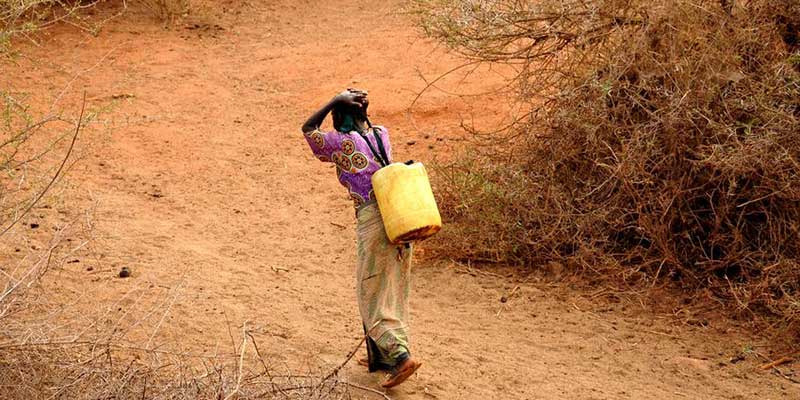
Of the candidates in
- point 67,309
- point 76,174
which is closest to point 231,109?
point 76,174

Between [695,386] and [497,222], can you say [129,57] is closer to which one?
[497,222]

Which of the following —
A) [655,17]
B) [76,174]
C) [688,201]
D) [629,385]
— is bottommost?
[76,174]

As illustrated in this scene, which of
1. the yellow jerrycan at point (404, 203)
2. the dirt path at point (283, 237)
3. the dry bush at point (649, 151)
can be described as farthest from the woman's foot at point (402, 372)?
the dry bush at point (649, 151)

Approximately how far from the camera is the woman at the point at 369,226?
489 centimetres

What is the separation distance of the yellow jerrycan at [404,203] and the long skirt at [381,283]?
126 millimetres

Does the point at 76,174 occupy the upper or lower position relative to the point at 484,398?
lower

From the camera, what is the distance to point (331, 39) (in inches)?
460

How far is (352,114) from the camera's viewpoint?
4.93 m

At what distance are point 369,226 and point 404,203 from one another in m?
0.27

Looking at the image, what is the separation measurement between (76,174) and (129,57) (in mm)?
3068

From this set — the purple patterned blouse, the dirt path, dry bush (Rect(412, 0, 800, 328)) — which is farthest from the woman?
dry bush (Rect(412, 0, 800, 328))

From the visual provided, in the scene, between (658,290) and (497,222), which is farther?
(497,222)

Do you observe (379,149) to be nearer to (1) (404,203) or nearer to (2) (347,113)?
(2) (347,113)

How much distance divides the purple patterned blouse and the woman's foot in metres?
0.73
